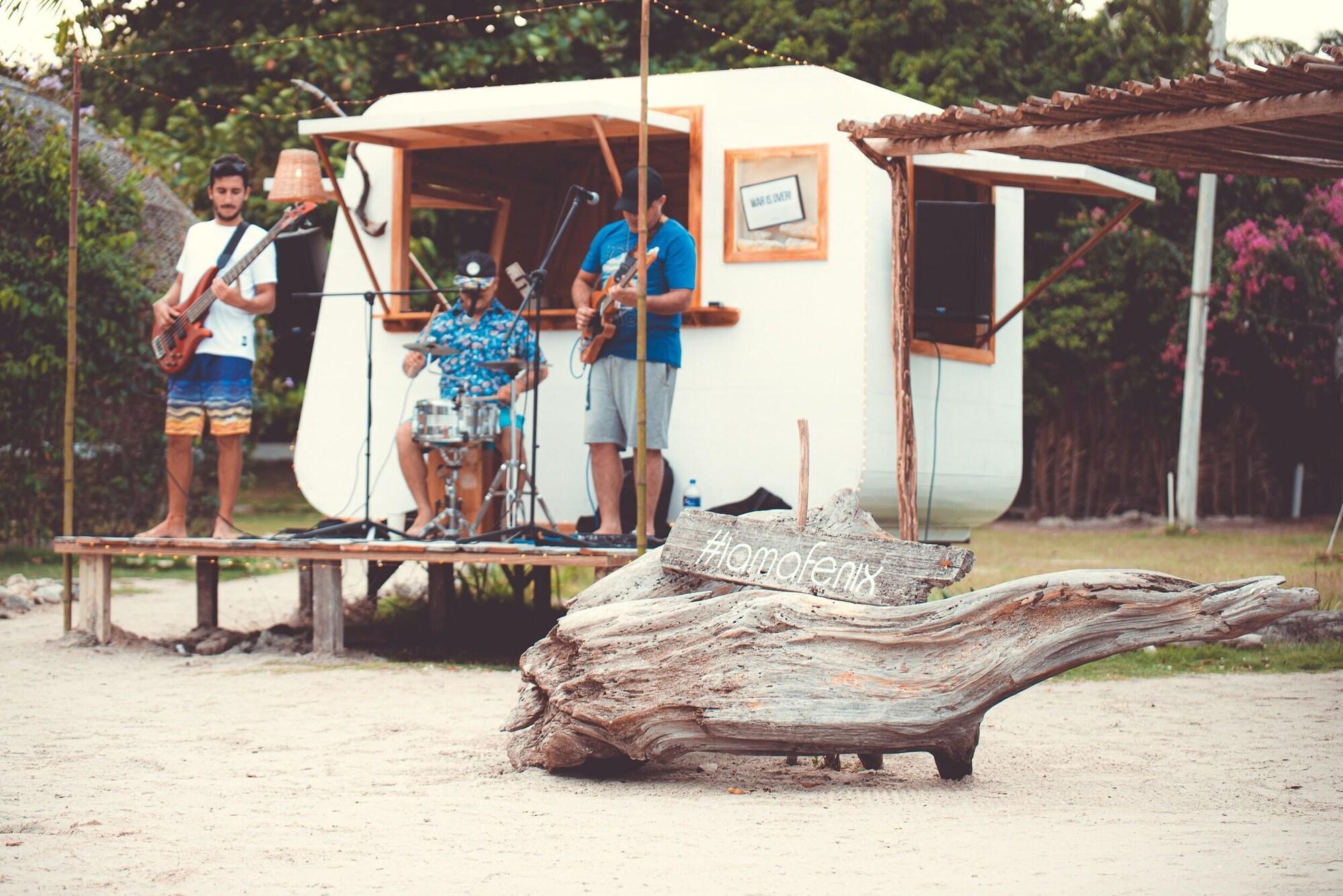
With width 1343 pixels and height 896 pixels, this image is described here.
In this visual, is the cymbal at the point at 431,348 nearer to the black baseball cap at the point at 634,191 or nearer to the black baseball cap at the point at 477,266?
the black baseball cap at the point at 477,266

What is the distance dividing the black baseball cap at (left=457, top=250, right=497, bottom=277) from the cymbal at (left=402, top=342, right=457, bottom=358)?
0.39 m

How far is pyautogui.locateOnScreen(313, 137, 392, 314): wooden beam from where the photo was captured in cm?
898

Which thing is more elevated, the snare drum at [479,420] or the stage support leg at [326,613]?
the snare drum at [479,420]

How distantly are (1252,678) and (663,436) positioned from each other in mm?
2913

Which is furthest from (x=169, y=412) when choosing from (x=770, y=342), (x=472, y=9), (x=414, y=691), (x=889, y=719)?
(x=472, y=9)

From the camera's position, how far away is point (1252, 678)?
789cm

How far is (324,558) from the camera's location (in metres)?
8.26

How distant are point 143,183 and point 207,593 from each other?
574 centimetres

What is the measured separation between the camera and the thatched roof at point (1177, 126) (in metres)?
6.08

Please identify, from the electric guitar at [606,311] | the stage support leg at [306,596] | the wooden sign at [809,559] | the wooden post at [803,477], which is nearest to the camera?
the wooden sign at [809,559]

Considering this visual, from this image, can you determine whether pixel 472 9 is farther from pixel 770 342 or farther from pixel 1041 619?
pixel 1041 619

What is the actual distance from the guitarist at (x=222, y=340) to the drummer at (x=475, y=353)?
2.83 ft

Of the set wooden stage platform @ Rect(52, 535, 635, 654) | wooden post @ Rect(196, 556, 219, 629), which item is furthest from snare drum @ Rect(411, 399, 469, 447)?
wooden post @ Rect(196, 556, 219, 629)

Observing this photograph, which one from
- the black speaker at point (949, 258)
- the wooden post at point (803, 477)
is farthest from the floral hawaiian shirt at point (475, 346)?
the wooden post at point (803, 477)
